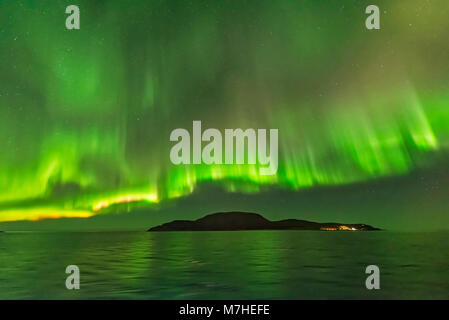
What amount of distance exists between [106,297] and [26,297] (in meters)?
5.57

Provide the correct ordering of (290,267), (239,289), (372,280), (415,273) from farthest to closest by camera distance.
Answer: (290,267) → (415,273) → (372,280) → (239,289)

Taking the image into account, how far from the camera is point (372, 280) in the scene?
36.2 m

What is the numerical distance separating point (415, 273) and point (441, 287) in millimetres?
9424

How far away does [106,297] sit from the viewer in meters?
29.1

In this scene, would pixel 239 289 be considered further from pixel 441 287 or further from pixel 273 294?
pixel 441 287

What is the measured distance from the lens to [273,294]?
101ft

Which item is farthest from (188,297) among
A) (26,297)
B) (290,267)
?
(290,267)
